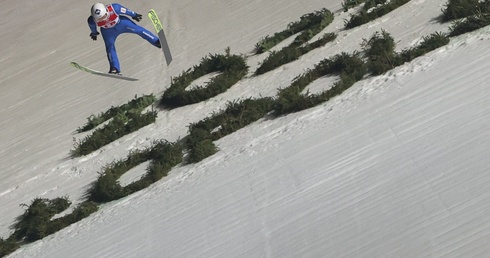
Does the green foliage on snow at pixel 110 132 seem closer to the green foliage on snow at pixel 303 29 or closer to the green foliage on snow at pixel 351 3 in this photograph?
the green foliage on snow at pixel 303 29

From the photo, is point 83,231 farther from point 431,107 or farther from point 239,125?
point 431,107

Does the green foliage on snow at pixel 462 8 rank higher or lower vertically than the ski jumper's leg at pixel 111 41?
lower

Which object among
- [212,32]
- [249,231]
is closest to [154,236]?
[249,231]

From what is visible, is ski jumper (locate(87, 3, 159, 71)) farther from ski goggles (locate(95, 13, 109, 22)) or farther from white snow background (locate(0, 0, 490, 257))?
white snow background (locate(0, 0, 490, 257))

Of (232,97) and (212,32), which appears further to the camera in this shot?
(212,32)

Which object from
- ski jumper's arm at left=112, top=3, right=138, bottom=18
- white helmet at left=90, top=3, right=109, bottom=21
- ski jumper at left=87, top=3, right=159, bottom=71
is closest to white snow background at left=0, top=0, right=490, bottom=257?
ski jumper at left=87, top=3, right=159, bottom=71

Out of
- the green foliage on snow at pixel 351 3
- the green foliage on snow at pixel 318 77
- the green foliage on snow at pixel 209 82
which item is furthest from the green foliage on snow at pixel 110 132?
the green foliage on snow at pixel 351 3
